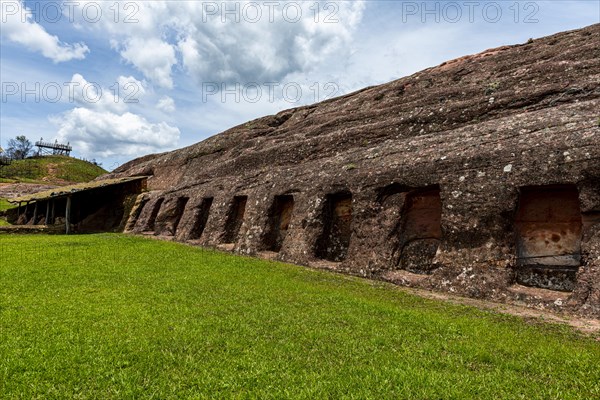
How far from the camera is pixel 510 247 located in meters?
9.95

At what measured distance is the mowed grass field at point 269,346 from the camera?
4910 millimetres

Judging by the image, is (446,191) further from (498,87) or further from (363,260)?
(498,87)

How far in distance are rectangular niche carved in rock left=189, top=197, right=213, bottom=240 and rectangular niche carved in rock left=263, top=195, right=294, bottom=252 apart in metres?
6.78

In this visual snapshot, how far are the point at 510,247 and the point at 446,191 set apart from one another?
2.28 meters

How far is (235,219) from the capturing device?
20625 mm

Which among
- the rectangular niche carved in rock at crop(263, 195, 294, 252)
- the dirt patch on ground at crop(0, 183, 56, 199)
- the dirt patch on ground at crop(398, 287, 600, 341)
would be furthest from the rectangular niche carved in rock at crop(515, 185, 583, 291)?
the dirt patch on ground at crop(0, 183, 56, 199)

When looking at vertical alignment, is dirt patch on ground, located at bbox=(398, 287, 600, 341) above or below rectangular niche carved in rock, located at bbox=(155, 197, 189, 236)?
below

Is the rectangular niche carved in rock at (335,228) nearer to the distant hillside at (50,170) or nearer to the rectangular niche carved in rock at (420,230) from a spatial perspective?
the rectangular niche carved in rock at (420,230)

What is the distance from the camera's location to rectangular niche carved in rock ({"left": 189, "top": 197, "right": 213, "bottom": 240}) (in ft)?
74.4

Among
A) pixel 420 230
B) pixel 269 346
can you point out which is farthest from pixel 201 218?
pixel 269 346

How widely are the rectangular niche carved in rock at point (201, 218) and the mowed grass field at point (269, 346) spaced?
11699 mm

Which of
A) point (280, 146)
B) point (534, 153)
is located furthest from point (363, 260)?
point (280, 146)

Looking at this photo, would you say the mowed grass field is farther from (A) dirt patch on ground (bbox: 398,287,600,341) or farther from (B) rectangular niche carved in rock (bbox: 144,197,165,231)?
(B) rectangular niche carved in rock (bbox: 144,197,165,231)

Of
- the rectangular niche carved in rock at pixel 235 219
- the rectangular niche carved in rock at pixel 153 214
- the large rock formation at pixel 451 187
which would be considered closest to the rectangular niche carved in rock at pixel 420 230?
the large rock formation at pixel 451 187
